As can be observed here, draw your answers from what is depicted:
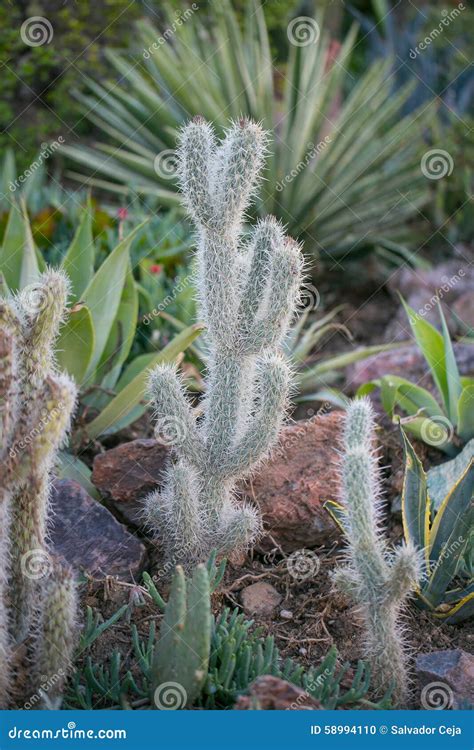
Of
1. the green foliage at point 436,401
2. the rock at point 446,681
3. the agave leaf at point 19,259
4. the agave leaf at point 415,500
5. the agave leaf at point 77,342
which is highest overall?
the green foliage at point 436,401

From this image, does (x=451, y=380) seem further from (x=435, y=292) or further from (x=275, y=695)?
(x=435, y=292)

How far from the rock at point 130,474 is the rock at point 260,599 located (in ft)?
1.45

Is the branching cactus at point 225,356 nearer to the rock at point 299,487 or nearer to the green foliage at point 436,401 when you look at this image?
the rock at point 299,487

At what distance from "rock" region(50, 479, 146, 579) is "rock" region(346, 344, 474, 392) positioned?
71.0 inches

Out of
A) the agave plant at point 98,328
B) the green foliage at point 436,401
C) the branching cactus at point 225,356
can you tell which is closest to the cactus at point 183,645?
the branching cactus at point 225,356

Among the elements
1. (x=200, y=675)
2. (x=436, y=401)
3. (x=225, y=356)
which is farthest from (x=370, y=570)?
(x=436, y=401)

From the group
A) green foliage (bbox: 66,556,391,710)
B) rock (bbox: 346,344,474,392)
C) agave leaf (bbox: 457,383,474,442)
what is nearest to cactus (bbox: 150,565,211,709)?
green foliage (bbox: 66,556,391,710)

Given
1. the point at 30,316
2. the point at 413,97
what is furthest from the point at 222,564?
the point at 413,97

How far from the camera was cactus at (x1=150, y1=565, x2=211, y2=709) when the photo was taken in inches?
80.2

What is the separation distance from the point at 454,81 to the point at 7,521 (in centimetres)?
633

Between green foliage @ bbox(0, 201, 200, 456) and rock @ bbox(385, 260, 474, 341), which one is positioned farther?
rock @ bbox(385, 260, 474, 341)

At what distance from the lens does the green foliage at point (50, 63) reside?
Answer: 19.8 feet

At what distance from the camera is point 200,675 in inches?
81.4

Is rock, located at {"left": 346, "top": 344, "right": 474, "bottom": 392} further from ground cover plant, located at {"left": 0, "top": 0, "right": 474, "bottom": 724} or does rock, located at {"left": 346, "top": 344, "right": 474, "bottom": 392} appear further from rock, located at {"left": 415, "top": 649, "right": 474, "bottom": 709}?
rock, located at {"left": 415, "top": 649, "right": 474, "bottom": 709}
